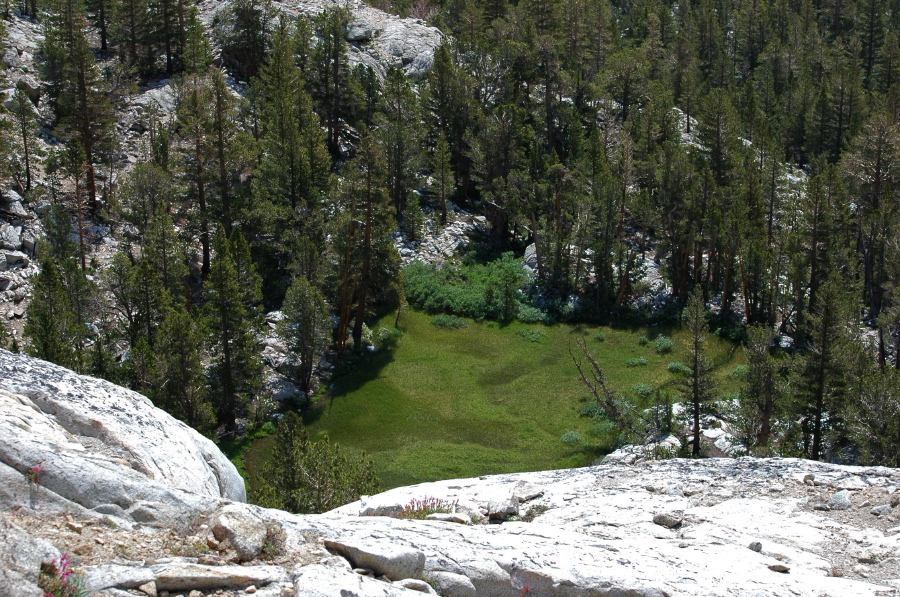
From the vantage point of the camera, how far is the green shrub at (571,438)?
44.2 m

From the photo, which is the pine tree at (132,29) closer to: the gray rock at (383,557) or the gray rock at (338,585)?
the gray rock at (383,557)

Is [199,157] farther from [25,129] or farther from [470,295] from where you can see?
[470,295]

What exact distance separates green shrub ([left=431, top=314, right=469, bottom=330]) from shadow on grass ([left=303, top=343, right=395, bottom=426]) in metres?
4.52

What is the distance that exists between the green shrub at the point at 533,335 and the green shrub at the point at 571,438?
12.8 meters

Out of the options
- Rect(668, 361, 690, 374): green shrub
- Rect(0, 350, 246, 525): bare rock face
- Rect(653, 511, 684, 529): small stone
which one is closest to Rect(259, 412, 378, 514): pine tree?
Rect(0, 350, 246, 525): bare rock face

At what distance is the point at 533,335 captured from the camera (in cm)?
5738

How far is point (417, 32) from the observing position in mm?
90188

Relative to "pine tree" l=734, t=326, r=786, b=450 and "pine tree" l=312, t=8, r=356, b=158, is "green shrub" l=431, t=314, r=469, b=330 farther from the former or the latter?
"pine tree" l=312, t=8, r=356, b=158

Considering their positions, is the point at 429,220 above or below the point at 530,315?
above

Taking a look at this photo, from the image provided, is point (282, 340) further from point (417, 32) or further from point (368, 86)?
point (417, 32)

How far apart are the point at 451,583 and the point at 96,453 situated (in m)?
6.01

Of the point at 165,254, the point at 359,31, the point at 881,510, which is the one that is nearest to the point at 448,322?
the point at 165,254

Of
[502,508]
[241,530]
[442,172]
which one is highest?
[442,172]

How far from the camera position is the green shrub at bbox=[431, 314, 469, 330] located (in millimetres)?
57844
